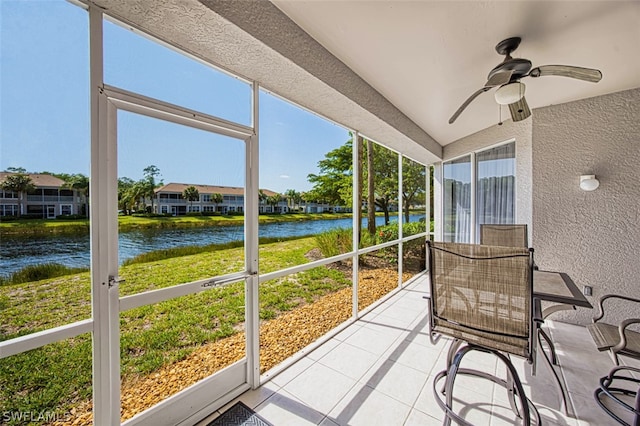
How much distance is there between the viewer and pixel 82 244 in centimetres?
135

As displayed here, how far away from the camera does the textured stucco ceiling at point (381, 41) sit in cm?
149

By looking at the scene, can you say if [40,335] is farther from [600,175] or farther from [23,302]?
[600,175]

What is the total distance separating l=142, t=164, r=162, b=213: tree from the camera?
1590 mm

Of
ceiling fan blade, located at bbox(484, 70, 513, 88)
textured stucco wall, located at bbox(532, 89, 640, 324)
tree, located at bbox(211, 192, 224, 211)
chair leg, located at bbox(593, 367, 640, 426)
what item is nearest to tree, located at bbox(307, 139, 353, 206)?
tree, located at bbox(211, 192, 224, 211)

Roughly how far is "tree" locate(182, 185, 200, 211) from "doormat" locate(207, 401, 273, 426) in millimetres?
1514

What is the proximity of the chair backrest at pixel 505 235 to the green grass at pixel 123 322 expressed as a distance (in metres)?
2.83

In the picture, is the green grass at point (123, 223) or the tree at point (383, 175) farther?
the tree at point (383, 175)

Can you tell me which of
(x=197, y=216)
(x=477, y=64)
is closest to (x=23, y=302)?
(x=197, y=216)

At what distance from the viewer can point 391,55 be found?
2129 mm

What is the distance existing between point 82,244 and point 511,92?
10.4 ft

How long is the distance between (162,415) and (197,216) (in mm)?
1310

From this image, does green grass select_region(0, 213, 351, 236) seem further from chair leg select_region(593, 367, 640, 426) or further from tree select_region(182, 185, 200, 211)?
chair leg select_region(593, 367, 640, 426)

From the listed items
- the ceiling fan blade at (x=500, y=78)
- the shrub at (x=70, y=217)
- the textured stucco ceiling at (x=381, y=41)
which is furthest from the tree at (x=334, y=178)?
the shrub at (x=70, y=217)

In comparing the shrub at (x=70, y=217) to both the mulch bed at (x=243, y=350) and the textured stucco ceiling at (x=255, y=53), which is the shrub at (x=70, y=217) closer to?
the mulch bed at (x=243, y=350)
